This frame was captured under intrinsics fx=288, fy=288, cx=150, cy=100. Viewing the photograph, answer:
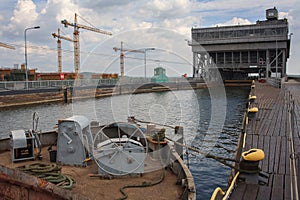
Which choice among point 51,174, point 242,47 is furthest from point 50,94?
point 242,47

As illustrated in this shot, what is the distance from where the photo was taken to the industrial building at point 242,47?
291 feet

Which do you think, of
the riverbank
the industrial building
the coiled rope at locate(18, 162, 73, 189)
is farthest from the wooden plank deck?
the industrial building

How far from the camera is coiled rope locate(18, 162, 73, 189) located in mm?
8992

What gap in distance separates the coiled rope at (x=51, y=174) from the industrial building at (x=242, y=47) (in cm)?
8612

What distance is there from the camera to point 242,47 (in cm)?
9112

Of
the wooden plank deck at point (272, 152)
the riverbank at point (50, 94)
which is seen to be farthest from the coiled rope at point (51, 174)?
the riverbank at point (50, 94)

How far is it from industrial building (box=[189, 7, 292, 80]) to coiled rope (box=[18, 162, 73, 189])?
86117 mm

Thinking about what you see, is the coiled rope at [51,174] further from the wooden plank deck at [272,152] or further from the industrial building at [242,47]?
the industrial building at [242,47]

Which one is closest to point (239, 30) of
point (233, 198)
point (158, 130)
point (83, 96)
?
point (83, 96)

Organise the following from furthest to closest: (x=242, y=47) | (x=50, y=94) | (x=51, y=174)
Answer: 1. (x=242, y=47)
2. (x=50, y=94)
3. (x=51, y=174)

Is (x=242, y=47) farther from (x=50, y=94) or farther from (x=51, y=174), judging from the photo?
(x=51, y=174)

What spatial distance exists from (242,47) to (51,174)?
295ft

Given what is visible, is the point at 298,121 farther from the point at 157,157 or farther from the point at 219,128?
the point at 219,128

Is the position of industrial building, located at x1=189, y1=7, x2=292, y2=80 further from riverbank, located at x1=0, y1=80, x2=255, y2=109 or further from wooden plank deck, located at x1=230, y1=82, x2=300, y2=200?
wooden plank deck, located at x1=230, y1=82, x2=300, y2=200
